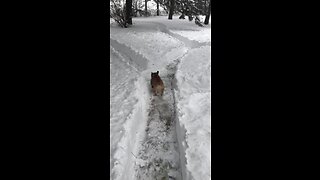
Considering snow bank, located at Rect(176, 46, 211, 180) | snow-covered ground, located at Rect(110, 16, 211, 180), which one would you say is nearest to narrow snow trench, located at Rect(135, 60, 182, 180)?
snow-covered ground, located at Rect(110, 16, 211, 180)

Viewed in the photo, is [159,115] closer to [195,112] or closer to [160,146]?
[195,112]

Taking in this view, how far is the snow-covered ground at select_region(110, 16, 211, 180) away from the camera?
5.05m

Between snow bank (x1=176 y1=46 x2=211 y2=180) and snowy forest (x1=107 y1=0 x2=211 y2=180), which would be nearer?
snow bank (x1=176 y1=46 x2=211 y2=180)

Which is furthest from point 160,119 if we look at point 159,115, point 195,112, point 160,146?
point 160,146

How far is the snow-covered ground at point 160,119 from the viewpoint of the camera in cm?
505

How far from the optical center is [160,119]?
685cm

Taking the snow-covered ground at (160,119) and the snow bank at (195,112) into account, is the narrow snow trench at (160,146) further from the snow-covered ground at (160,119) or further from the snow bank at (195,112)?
the snow bank at (195,112)

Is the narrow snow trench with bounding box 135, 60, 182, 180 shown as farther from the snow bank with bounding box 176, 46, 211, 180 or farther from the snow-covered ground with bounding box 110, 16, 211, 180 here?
the snow bank with bounding box 176, 46, 211, 180

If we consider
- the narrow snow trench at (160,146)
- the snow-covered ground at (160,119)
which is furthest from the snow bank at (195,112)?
the narrow snow trench at (160,146)
